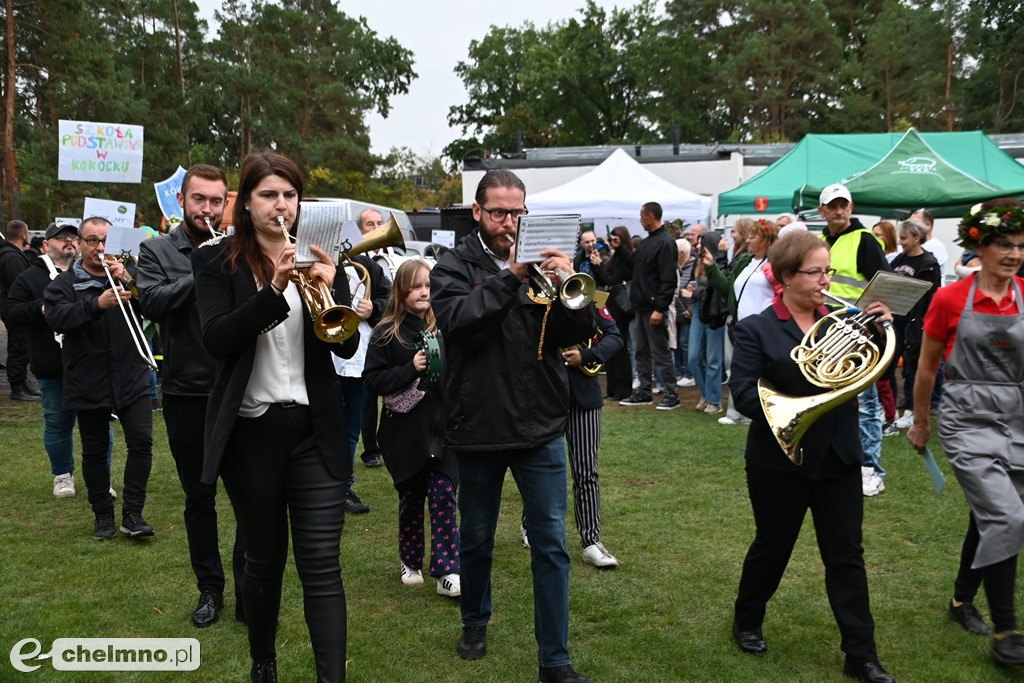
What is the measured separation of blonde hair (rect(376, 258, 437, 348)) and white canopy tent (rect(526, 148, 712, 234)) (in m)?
9.96

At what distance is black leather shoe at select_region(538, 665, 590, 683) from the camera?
3.94 meters

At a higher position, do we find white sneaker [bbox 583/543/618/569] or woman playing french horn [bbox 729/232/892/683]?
woman playing french horn [bbox 729/232/892/683]

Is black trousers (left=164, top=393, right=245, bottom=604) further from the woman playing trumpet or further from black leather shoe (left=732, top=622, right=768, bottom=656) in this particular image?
black leather shoe (left=732, top=622, right=768, bottom=656)

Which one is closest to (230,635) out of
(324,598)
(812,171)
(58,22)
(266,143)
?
(324,598)

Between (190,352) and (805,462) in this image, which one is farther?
(190,352)

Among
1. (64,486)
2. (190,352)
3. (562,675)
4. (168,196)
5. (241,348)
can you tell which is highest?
(168,196)

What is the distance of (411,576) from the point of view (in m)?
5.45

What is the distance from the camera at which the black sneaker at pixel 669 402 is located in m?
11.2

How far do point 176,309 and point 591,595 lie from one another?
2591mm

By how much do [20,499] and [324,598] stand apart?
4966 mm

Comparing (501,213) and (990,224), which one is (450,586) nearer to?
(501,213)

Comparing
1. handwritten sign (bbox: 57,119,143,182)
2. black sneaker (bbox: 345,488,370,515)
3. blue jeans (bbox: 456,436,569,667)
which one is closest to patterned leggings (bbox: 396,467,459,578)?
blue jeans (bbox: 456,436,569,667)

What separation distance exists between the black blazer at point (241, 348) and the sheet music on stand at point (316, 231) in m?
0.17

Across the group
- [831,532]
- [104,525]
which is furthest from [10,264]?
[831,532]
